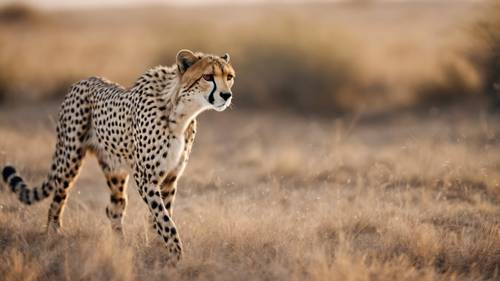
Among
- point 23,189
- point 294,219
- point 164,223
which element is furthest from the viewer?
point 294,219

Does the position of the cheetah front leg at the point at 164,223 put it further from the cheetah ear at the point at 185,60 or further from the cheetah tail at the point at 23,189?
the cheetah tail at the point at 23,189

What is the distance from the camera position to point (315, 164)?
5.78m

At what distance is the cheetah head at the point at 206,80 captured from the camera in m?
3.24

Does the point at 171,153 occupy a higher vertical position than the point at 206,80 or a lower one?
lower

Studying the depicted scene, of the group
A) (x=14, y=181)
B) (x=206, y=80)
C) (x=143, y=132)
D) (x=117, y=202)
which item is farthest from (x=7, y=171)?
(x=206, y=80)

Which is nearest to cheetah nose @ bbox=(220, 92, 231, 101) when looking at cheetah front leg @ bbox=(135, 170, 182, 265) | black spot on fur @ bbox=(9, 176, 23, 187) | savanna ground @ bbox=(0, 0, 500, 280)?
cheetah front leg @ bbox=(135, 170, 182, 265)

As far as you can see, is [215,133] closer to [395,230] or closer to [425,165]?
[425,165]

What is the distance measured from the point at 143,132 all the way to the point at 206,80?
0.45 metres

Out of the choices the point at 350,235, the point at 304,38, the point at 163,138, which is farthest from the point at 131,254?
the point at 304,38

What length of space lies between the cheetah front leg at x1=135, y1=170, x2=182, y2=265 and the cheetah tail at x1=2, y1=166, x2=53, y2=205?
0.89 meters

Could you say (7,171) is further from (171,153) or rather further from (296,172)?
(296,172)

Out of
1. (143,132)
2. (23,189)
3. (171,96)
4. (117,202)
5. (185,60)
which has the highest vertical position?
(185,60)

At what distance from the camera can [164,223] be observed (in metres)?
3.35

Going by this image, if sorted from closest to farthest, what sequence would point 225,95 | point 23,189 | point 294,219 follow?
point 225,95 < point 23,189 < point 294,219
